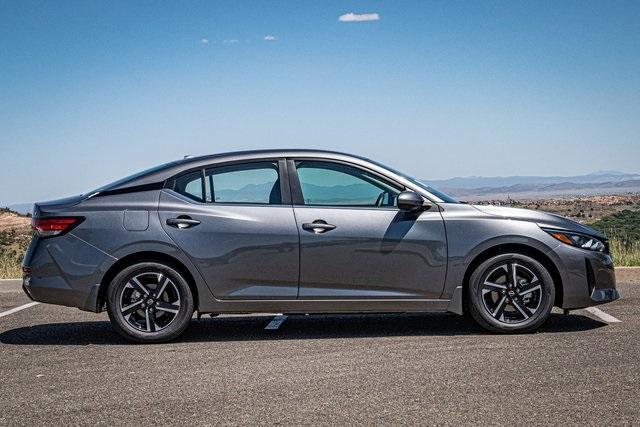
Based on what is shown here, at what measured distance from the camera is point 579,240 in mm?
7715

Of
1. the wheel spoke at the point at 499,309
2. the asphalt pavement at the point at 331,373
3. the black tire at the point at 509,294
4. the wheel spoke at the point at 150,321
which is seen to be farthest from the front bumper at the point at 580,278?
the wheel spoke at the point at 150,321

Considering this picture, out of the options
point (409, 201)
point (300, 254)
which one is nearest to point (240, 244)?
point (300, 254)

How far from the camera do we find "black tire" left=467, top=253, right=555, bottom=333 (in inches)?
296

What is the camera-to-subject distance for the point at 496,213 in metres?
7.68

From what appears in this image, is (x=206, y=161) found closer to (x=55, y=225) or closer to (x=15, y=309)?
(x=55, y=225)

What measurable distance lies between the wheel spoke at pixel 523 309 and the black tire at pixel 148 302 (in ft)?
9.16

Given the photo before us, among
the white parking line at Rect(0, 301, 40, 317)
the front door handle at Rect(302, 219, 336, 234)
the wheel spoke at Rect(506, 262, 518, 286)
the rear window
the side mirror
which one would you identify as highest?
the rear window

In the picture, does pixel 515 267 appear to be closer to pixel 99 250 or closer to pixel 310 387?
pixel 310 387

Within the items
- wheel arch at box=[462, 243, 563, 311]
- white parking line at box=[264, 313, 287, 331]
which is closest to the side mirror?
wheel arch at box=[462, 243, 563, 311]

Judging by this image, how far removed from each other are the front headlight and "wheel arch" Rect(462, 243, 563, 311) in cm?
21

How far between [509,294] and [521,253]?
380 mm

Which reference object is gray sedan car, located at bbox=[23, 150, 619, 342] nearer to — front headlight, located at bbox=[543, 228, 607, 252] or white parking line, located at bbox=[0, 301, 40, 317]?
front headlight, located at bbox=[543, 228, 607, 252]

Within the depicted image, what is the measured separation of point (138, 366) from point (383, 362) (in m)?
1.84

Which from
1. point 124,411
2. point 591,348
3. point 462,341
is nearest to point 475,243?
point 462,341
